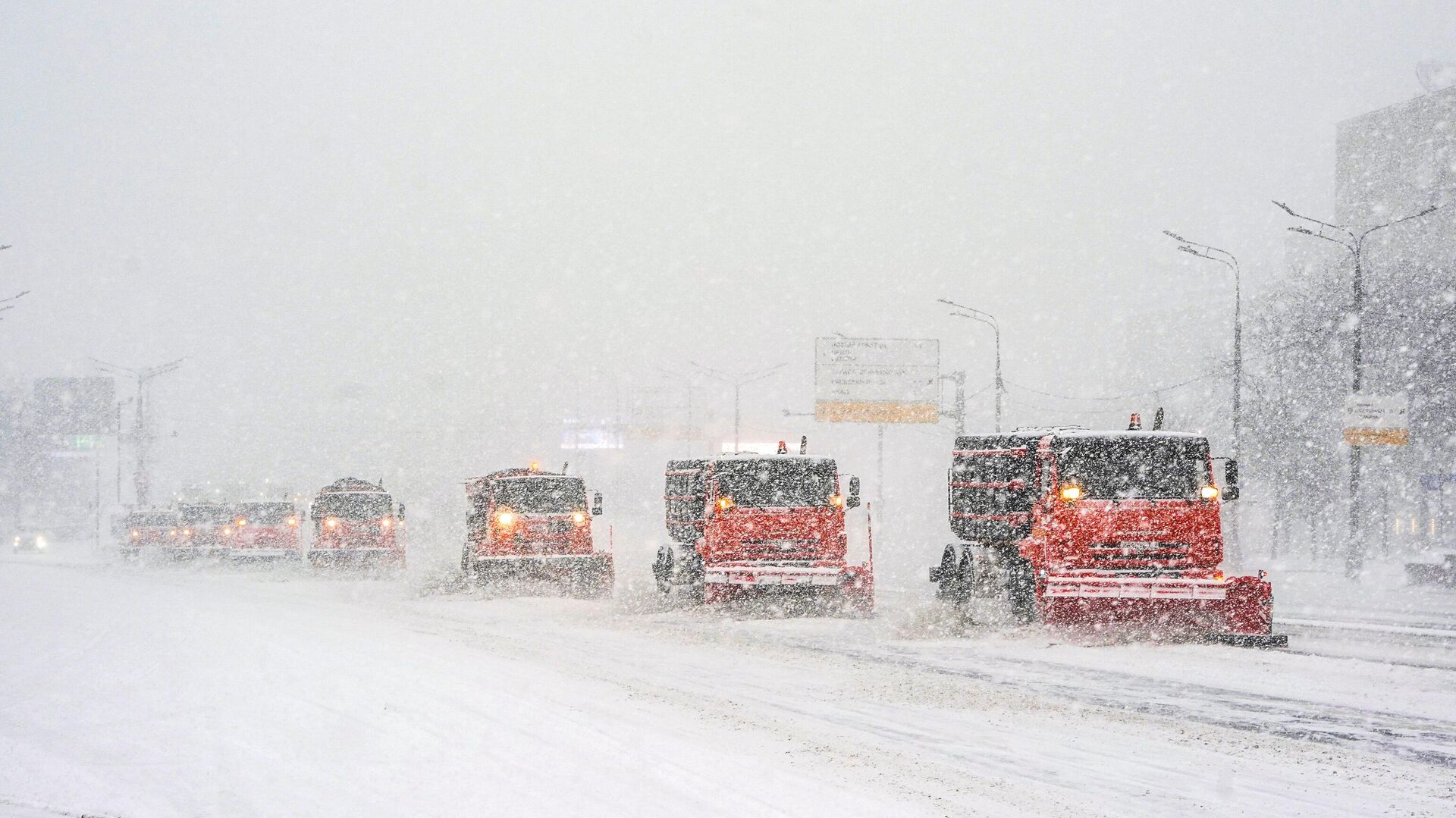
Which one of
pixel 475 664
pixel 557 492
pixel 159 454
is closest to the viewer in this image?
pixel 475 664

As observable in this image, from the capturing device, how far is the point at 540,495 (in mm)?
25547

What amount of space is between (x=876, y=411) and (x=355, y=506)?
22073 millimetres

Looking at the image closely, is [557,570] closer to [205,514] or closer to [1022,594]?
[1022,594]

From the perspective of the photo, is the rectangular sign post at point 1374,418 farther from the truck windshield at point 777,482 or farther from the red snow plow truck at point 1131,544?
the truck windshield at point 777,482

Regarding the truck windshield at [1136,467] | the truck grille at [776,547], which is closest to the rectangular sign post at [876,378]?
the truck grille at [776,547]

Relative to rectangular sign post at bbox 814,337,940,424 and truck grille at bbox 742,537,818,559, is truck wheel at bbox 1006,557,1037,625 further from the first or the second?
rectangular sign post at bbox 814,337,940,424

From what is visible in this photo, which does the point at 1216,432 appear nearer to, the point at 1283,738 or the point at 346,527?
the point at 346,527

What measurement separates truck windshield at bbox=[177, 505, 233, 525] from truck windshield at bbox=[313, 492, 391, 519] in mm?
8741

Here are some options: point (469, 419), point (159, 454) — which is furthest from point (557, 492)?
point (469, 419)

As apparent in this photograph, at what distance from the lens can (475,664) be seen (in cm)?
1397

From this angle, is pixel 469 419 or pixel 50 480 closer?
pixel 50 480

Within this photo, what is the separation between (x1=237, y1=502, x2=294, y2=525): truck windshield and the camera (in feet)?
122

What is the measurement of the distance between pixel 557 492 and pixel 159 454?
10942cm

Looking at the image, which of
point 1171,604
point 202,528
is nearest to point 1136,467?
point 1171,604
